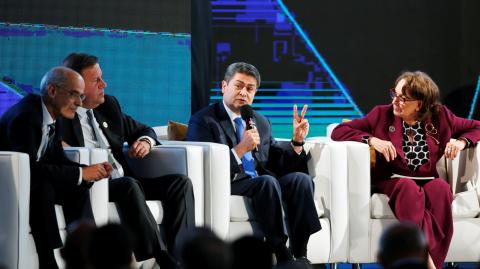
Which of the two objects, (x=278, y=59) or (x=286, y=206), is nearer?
(x=286, y=206)

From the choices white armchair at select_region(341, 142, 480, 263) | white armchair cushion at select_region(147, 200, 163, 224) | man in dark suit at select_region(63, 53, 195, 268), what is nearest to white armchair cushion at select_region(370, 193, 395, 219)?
white armchair at select_region(341, 142, 480, 263)

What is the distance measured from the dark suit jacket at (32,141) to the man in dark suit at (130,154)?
37cm

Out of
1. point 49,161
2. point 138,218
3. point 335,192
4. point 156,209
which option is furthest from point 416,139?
point 49,161

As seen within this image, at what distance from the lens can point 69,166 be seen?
12.3ft

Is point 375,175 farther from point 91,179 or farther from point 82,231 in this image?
point 82,231

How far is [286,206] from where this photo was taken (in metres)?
4.48

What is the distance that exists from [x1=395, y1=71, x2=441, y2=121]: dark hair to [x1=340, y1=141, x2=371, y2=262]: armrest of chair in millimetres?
446

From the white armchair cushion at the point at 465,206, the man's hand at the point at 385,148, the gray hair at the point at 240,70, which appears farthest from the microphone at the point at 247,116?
the white armchair cushion at the point at 465,206

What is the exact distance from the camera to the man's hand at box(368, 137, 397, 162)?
4621 millimetres

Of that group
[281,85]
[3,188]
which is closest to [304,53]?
[281,85]

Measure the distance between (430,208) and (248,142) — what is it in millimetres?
1028

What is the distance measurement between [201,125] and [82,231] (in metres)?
3.31

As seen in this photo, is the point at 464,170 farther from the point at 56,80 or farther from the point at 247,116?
the point at 56,80

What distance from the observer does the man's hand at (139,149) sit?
4.29 meters
